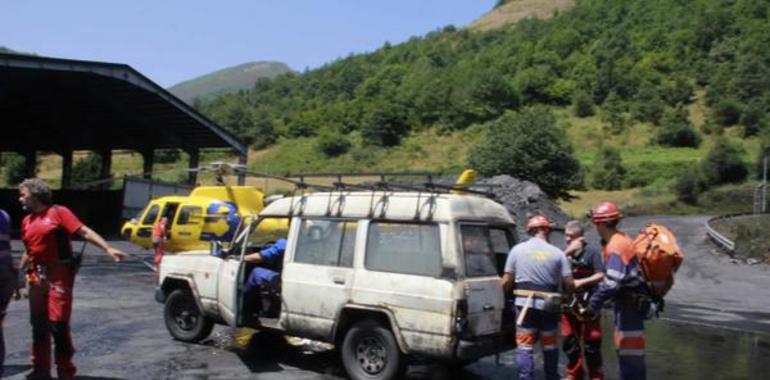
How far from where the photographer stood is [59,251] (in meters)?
6.73

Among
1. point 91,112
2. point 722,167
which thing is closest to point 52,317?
point 91,112

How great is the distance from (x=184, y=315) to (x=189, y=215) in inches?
420

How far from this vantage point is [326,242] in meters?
8.21

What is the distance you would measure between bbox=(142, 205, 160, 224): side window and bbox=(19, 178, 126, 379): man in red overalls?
1395 centimetres

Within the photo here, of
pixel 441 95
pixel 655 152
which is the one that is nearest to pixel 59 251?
pixel 655 152

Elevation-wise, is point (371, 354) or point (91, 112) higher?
point (91, 112)

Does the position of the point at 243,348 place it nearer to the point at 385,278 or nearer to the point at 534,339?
the point at 385,278

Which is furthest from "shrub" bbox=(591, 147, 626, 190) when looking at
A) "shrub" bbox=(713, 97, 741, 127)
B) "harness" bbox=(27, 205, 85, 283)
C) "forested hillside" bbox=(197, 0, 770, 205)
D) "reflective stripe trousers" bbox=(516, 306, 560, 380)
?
"harness" bbox=(27, 205, 85, 283)

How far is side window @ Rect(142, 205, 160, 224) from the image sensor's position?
20422 millimetres

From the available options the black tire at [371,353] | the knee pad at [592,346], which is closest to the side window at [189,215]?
the black tire at [371,353]

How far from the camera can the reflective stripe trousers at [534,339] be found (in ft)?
22.7

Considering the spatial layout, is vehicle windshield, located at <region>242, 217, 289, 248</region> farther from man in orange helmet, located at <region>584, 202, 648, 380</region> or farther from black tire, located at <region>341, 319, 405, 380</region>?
man in orange helmet, located at <region>584, 202, 648, 380</region>

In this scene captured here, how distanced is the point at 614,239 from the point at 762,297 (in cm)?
1613

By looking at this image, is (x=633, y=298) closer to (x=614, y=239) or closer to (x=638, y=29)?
(x=614, y=239)
